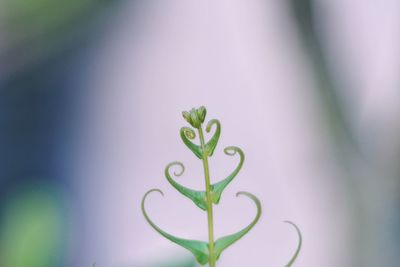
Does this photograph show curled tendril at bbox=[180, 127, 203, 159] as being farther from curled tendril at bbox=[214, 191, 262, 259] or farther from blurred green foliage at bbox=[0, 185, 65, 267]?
blurred green foliage at bbox=[0, 185, 65, 267]

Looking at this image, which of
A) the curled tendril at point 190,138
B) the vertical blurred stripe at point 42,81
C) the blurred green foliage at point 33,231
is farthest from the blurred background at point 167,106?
the curled tendril at point 190,138

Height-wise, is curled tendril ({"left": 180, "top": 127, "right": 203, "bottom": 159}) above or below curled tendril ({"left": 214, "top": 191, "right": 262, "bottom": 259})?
above

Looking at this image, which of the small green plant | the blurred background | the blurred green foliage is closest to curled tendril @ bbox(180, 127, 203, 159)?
the small green plant

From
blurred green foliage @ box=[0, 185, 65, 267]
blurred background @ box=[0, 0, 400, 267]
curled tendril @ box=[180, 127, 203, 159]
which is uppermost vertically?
blurred background @ box=[0, 0, 400, 267]

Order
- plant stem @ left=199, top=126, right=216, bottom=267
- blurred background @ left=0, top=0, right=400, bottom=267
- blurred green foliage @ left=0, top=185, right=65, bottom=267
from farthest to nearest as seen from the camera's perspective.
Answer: blurred background @ left=0, top=0, right=400, bottom=267 → blurred green foliage @ left=0, top=185, right=65, bottom=267 → plant stem @ left=199, top=126, right=216, bottom=267

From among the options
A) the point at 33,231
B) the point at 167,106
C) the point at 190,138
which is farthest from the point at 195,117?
the point at 167,106

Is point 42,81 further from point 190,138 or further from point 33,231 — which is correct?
point 190,138

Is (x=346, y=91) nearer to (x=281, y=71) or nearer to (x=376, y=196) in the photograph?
(x=376, y=196)
